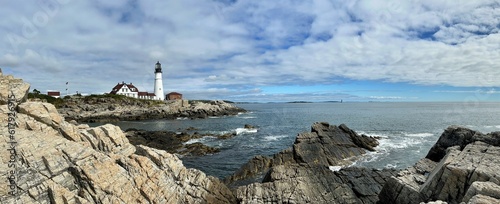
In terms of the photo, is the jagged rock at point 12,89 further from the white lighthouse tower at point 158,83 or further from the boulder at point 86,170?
the white lighthouse tower at point 158,83

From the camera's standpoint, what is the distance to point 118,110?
9244 centimetres

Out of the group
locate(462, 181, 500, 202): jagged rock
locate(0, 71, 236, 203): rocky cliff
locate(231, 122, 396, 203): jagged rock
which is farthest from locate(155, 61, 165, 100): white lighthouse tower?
locate(462, 181, 500, 202): jagged rock

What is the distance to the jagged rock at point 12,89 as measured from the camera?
54.3ft

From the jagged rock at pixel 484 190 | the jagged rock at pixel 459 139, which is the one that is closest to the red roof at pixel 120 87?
the jagged rock at pixel 459 139

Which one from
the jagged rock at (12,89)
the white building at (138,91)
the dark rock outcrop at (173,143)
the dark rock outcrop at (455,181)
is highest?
the white building at (138,91)

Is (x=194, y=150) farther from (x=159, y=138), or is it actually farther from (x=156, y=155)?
(x=156, y=155)

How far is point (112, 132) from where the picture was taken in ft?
61.1

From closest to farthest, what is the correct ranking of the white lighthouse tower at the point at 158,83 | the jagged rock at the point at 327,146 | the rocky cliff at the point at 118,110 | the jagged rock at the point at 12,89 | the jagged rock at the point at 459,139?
the jagged rock at the point at 12,89, the jagged rock at the point at 459,139, the jagged rock at the point at 327,146, the rocky cliff at the point at 118,110, the white lighthouse tower at the point at 158,83

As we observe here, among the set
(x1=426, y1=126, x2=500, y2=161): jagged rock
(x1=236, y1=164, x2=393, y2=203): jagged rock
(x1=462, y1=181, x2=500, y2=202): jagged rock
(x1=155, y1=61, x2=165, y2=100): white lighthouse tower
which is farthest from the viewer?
(x1=155, y1=61, x2=165, y2=100): white lighthouse tower

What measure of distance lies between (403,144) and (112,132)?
1626 inches

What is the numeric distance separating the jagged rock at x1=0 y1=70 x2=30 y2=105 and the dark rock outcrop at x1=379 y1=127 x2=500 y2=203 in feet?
74.6

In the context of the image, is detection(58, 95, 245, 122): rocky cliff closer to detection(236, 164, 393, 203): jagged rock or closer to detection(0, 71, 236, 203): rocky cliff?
detection(0, 71, 236, 203): rocky cliff

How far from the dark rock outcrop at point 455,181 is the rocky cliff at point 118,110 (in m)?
81.7

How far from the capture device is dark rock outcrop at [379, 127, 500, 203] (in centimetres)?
1101
